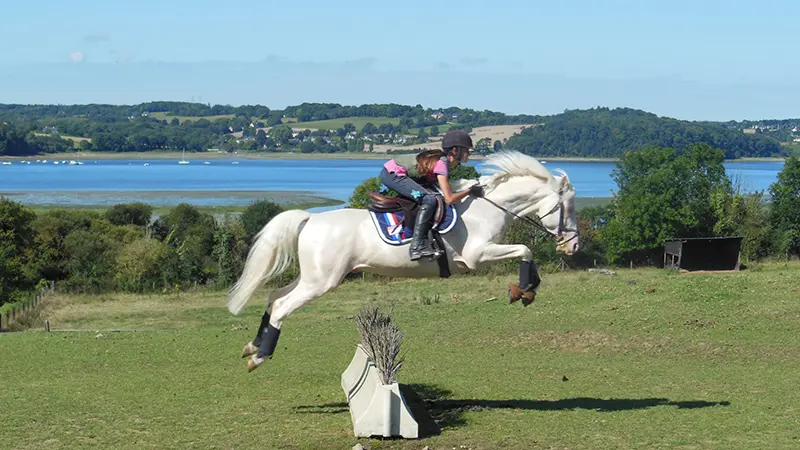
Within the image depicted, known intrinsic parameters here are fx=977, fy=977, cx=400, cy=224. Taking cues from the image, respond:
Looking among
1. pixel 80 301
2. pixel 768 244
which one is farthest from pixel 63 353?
pixel 768 244

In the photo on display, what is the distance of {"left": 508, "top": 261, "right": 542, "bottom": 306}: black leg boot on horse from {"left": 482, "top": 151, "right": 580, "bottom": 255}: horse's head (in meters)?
0.78

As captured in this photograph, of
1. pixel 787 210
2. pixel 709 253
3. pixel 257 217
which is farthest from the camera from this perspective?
pixel 257 217

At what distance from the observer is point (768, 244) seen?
6109 centimetres

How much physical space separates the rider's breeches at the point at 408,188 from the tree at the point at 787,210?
53.7 meters

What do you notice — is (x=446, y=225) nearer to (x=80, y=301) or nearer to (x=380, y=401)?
(x=380, y=401)

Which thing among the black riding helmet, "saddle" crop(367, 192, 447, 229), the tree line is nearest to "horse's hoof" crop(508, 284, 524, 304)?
"saddle" crop(367, 192, 447, 229)

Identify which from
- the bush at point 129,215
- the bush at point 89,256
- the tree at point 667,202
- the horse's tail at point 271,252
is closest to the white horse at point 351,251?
the horse's tail at point 271,252

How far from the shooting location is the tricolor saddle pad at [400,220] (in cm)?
1095

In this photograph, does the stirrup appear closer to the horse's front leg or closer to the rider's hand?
the horse's front leg

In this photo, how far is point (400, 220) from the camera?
11.0 m

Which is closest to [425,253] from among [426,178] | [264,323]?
[426,178]

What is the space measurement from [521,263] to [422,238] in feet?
3.81

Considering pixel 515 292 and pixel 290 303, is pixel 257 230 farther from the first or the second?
pixel 515 292

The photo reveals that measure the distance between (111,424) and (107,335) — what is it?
9.71 metres
